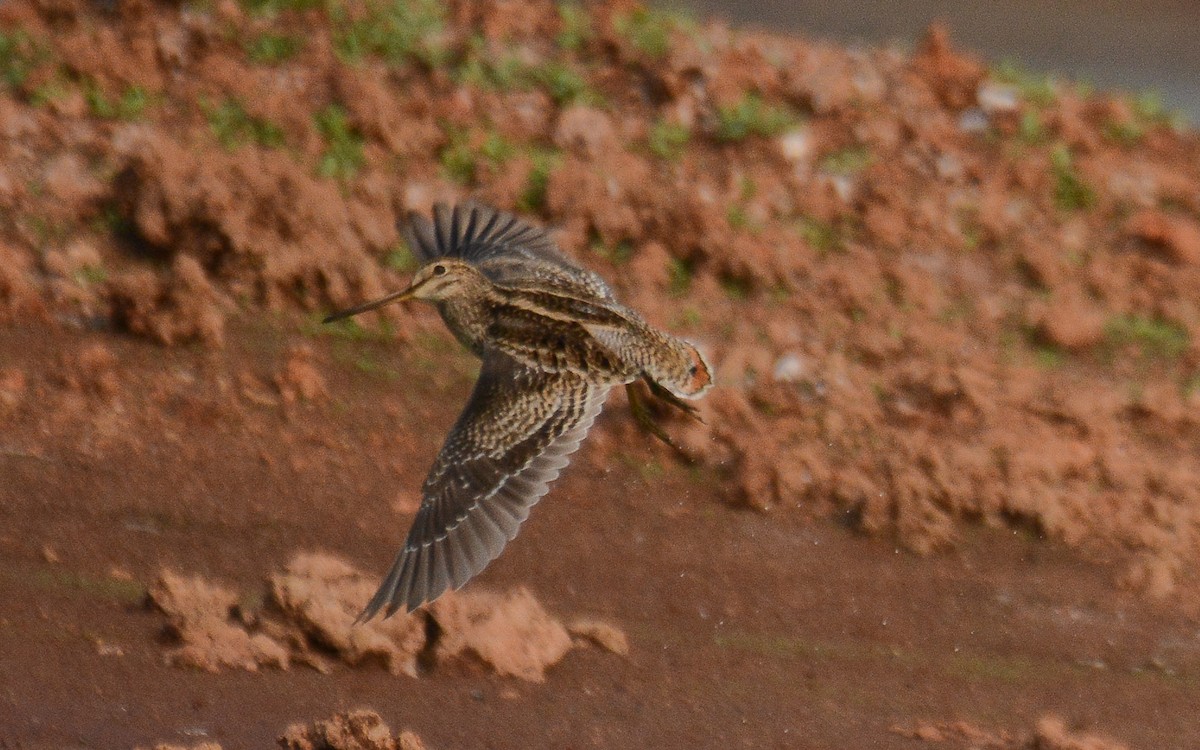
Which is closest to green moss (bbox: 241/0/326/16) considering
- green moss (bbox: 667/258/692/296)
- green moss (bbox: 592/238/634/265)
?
green moss (bbox: 592/238/634/265)

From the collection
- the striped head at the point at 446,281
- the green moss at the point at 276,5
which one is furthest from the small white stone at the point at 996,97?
the striped head at the point at 446,281

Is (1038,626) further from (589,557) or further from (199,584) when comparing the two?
(199,584)

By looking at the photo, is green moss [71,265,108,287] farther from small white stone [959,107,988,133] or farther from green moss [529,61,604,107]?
small white stone [959,107,988,133]

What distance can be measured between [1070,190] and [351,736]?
533 centimetres

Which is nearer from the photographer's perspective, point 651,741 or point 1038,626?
point 651,741

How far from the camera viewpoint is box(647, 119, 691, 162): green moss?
344 inches

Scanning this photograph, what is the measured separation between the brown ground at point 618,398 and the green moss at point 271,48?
2cm

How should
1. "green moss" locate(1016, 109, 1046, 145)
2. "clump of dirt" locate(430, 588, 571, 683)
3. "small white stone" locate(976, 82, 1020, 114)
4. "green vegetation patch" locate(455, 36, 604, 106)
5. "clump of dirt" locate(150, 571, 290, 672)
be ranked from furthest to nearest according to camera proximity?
"small white stone" locate(976, 82, 1020, 114) → "green moss" locate(1016, 109, 1046, 145) → "green vegetation patch" locate(455, 36, 604, 106) → "clump of dirt" locate(430, 588, 571, 683) → "clump of dirt" locate(150, 571, 290, 672)

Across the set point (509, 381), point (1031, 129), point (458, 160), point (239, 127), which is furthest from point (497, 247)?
point (1031, 129)

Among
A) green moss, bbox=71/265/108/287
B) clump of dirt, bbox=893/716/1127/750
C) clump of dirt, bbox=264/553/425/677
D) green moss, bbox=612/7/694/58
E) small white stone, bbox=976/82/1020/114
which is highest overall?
small white stone, bbox=976/82/1020/114

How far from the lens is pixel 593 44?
9148 millimetres

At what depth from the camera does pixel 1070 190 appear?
9.06m

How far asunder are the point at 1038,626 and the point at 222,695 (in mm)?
2827

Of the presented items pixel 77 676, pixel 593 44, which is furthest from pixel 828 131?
pixel 77 676
